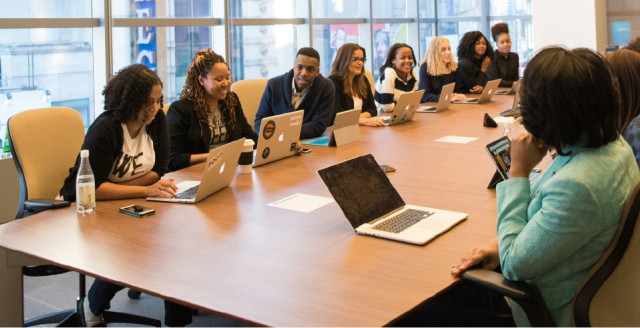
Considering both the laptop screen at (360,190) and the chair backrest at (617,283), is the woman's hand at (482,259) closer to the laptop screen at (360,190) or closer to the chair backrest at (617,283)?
the chair backrest at (617,283)

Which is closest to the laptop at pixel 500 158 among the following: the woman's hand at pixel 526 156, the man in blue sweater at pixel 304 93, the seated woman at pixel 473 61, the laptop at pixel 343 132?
the woman's hand at pixel 526 156

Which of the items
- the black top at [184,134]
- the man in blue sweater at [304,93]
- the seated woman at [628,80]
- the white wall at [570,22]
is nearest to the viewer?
the seated woman at [628,80]

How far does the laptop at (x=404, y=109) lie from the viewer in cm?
489

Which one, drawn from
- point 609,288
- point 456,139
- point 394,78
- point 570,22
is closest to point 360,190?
point 609,288

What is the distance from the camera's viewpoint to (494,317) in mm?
2215

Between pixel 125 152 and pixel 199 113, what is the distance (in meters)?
0.76

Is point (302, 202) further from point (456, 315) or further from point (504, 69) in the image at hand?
point (504, 69)

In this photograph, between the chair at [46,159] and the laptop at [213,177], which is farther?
the chair at [46,159]

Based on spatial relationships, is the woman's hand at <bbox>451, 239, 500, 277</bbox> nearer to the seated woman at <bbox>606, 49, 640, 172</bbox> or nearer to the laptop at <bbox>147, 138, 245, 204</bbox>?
the seated woman at <bbox>606, 49, 640, 172</bbox>

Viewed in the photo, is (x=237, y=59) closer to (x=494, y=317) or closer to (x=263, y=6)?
(x=263, y=6)

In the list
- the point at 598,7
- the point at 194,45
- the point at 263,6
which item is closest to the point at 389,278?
the point at 194,45

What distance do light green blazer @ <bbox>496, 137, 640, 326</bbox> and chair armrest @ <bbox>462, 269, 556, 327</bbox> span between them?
0.02 metres

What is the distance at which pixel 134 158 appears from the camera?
10.5ft

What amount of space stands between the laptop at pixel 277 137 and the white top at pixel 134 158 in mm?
524
